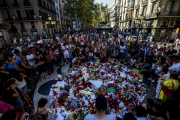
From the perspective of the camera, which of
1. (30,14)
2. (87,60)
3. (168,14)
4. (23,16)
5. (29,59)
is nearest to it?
(29,59)

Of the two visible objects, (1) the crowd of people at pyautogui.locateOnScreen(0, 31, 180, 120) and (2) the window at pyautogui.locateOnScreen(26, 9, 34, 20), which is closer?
(1) the crowd of people at pyautogui.locateOnScreen(0, 31, 180, 120)

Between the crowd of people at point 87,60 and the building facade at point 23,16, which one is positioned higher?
the building facade at point 23,16

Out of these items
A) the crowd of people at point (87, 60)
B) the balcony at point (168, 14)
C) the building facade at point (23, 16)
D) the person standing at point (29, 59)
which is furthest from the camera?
the building facade at point (23, 16)

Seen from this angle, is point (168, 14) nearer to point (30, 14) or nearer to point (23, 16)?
point (30, 14)

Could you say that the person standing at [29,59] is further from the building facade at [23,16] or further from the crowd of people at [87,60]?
the building facade at [23,16]

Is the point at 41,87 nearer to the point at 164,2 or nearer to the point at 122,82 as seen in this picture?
the point at 122,82

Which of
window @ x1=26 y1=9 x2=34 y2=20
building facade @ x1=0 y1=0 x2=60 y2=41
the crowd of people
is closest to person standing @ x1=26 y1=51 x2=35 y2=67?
the crowd of people

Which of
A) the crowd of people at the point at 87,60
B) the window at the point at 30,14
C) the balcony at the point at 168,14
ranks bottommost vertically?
the crowd of people at the point at 87,60

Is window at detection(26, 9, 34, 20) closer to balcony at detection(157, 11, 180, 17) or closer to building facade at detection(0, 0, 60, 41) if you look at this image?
building facade at detection(0, 0, 60, 41)

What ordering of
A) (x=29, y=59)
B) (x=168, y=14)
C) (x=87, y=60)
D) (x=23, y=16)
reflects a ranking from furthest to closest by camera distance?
(x=23, y=16) < (x=168, y=14) < (x=87, y=60) < (x=29, y=59)

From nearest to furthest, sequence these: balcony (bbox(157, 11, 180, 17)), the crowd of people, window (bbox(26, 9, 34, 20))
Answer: the crowd of people < balcony (bbox(157, 11, 180, 17)) < window (bbox(26, 9, 34, 20))

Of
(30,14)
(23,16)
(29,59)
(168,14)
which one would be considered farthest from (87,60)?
(23,16)

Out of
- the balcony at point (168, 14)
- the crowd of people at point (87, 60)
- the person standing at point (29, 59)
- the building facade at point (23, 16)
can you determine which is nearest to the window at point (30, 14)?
the building facade at point (23, 16)

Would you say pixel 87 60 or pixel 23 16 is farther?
pixel 23 16
